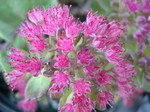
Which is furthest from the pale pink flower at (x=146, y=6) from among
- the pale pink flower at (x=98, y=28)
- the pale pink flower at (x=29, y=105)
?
the pale pink flower at (x=29, y=105)

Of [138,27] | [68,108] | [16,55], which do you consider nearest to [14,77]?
[16,55]

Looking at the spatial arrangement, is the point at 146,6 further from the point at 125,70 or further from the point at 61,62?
the point at 61,62

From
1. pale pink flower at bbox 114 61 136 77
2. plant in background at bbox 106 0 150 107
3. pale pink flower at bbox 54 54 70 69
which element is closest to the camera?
pale pink flower at bbox 54 54 70 69

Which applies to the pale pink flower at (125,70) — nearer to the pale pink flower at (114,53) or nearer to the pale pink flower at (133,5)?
the pale pink flower at (114,53)

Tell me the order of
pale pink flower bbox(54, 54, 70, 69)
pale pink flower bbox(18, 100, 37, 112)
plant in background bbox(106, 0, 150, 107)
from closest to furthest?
pale pink flower bbox(54, 54, 70, 69) < plant in background bbox(106, 0, 150, 107) < pale pink flower bbox(18, 100, 37, 112)

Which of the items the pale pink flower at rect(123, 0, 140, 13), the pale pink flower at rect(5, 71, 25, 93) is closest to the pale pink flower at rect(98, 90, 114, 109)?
the pale pink flower at rect(5, 71, 25, 93)

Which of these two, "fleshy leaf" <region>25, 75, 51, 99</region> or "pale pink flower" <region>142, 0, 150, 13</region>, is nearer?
"fleshy leaf" <region>25, 75, 51, 99</region>

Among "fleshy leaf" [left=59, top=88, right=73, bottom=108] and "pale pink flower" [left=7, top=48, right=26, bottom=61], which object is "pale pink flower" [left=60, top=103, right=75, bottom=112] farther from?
"pale pink flower" [left=7, top=48, right=26, bottom=61]
